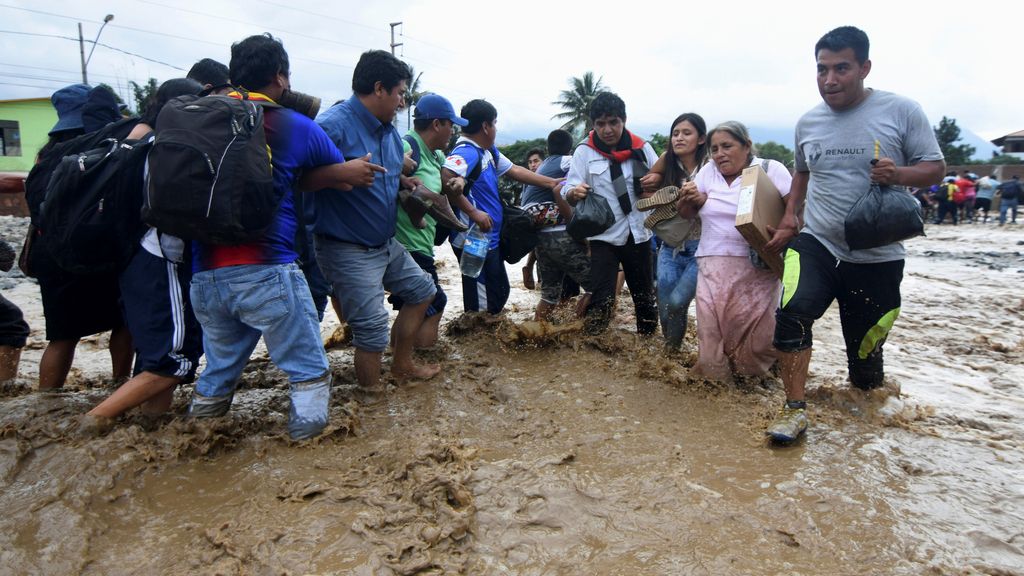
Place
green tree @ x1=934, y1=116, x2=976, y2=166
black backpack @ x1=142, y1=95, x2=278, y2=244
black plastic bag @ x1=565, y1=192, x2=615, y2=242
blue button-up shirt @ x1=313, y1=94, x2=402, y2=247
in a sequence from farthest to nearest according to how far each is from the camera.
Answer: green tree @ x1=934, y1=116, x2=976, y2=166
black plastic bag @ x1=565, y1=192, x2=615, y2=242
blue button-up shirt @ x1=313, y1=94, x2=402, y2=247
black backpack @ x1=142, y1=95, x2=278, y2=244

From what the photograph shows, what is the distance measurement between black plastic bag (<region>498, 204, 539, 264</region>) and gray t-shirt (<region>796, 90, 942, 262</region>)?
2436 mm

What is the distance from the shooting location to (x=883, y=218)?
3.33 metres

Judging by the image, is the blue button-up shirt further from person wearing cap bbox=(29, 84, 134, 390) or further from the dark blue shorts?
person wearing cap bbox=(29, 84, 134, 390)

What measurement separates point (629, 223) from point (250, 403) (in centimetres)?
303

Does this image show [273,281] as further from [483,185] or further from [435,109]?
[483,185]

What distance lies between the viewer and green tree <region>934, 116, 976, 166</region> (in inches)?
1745

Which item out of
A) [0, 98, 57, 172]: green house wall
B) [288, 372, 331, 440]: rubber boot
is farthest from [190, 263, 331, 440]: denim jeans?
[0, 98, 57, 172]: green house wall

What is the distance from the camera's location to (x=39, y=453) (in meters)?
2.99

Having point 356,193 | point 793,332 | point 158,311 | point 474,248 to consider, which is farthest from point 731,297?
point 158,311

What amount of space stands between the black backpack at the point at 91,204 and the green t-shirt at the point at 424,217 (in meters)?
1.68

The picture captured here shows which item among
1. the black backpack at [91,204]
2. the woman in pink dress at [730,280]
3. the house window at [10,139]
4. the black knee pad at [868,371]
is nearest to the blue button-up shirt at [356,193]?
the black backpack at [91,204]

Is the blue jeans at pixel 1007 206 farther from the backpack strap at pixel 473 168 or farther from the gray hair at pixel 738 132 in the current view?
the backpack strap at pixel 473 168

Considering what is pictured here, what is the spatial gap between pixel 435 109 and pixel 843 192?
103 inches

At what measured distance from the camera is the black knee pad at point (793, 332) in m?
3.51
